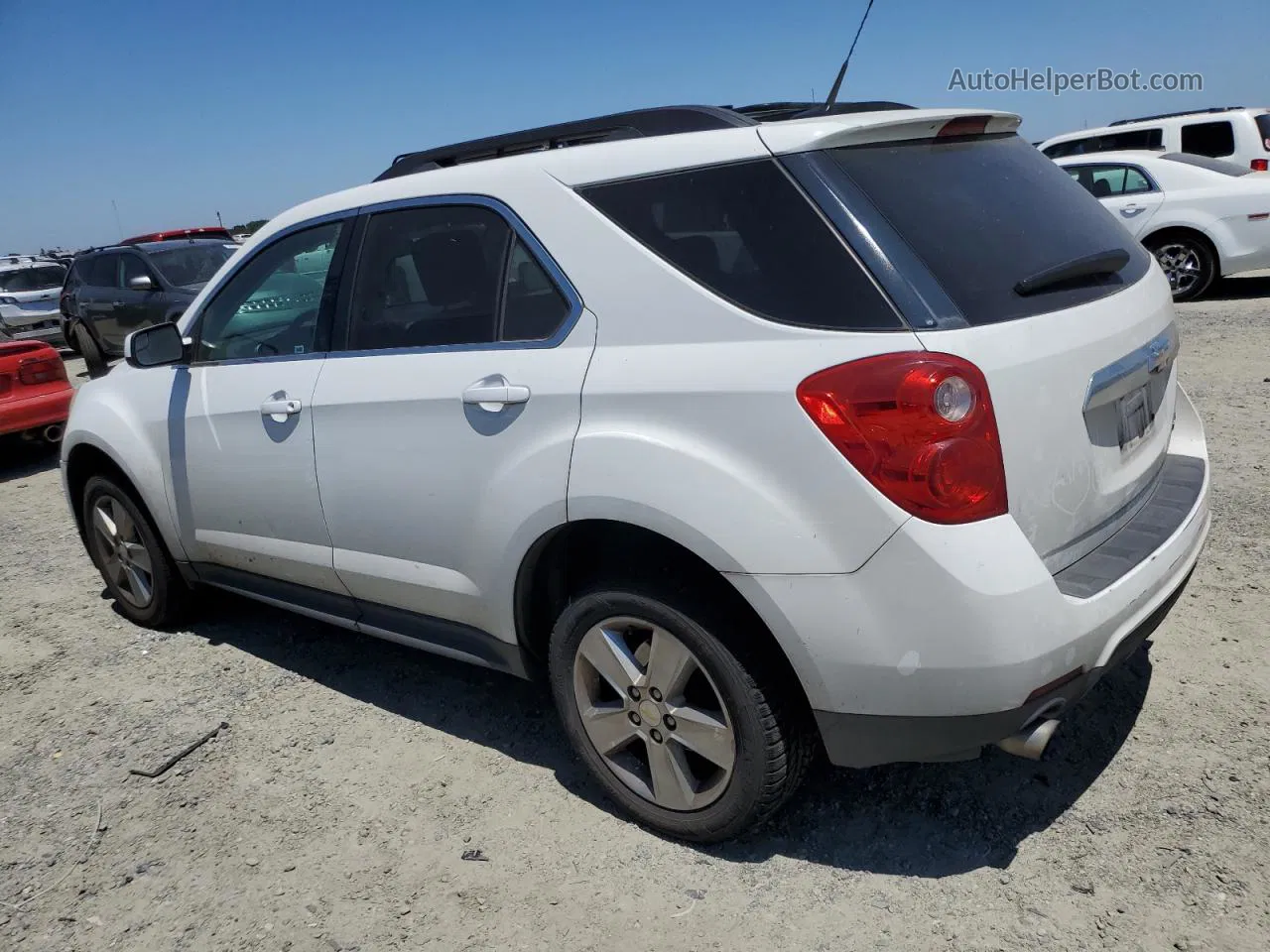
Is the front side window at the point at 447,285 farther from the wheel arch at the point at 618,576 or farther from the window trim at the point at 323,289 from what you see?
the wheel arch at the point at 618,576

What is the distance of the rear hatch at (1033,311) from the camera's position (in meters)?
2.14

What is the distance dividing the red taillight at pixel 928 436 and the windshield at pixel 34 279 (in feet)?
60.2

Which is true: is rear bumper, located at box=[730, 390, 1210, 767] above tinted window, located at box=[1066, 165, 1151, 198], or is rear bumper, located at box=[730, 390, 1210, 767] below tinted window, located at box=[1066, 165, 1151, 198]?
below

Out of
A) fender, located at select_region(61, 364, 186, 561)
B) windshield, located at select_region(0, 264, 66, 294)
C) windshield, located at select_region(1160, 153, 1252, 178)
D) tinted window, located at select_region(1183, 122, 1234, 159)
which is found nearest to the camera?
fender, located at select_region(61, 364, 186, 561)

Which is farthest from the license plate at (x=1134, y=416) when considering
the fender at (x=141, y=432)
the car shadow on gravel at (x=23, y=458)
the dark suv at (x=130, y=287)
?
the dark suv at (x=130, y=287)

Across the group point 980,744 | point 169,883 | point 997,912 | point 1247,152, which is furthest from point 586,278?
point 1247,152

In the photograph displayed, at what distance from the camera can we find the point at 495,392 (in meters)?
2.71

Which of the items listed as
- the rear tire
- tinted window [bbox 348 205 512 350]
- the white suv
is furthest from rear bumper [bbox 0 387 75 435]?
the white suv

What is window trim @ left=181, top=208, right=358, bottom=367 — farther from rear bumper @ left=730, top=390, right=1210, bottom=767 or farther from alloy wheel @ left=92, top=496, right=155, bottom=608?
rear bumper @ left=730, top=390, right=1210, bottom=767

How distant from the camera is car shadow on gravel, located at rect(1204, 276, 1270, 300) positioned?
33.8ft

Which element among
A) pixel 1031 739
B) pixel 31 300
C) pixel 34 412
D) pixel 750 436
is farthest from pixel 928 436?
pixel 31 300

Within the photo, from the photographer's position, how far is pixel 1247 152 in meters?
11.8

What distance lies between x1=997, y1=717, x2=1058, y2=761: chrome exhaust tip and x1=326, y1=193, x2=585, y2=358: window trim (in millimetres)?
1472

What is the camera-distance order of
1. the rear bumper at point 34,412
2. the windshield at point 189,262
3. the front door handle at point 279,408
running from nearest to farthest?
1. the front door handle at point 279,408
2. the rear bumper at point 34,412
3. the windshield at point 189,262
